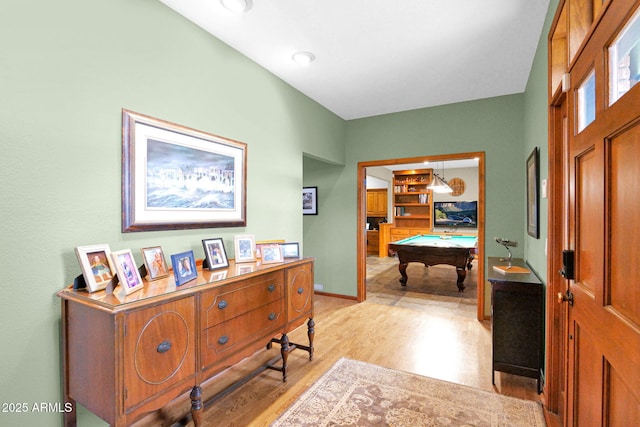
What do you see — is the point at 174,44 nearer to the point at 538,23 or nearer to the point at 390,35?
the point at 390,35

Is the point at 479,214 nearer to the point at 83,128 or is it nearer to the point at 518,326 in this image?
the point at 518,326

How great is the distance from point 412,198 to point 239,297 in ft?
28.1

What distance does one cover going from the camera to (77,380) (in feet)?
4.90

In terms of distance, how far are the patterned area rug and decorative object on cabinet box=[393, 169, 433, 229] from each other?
7405mm

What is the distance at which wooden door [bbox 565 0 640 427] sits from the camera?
0.90 m

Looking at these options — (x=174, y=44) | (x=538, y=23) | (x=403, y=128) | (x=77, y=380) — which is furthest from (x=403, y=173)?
(x=77, y=380)

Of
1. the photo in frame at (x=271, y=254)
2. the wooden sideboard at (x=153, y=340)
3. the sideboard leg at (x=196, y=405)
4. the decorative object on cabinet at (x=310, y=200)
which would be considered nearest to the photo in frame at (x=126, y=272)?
the wooden sideboard at (x=153, y=340)

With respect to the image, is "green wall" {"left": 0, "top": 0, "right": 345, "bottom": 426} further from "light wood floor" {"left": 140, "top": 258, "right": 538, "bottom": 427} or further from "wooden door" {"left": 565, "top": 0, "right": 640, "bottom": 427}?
"wooden door" {"left": 565, "top": 0, "right": 640, "bottom": 427}

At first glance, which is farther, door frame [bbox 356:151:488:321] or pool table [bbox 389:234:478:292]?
pool table [bbox 389:234:478:292]

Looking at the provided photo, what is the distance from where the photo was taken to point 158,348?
4.87 ft

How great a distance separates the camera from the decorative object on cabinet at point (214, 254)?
217 cm

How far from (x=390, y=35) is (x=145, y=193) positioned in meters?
2.26

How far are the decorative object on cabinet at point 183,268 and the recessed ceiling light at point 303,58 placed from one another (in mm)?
2044

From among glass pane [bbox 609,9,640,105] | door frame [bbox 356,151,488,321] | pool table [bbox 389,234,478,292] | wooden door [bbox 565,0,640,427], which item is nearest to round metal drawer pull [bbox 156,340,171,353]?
wooden door [bbox 565,0,640,427]
